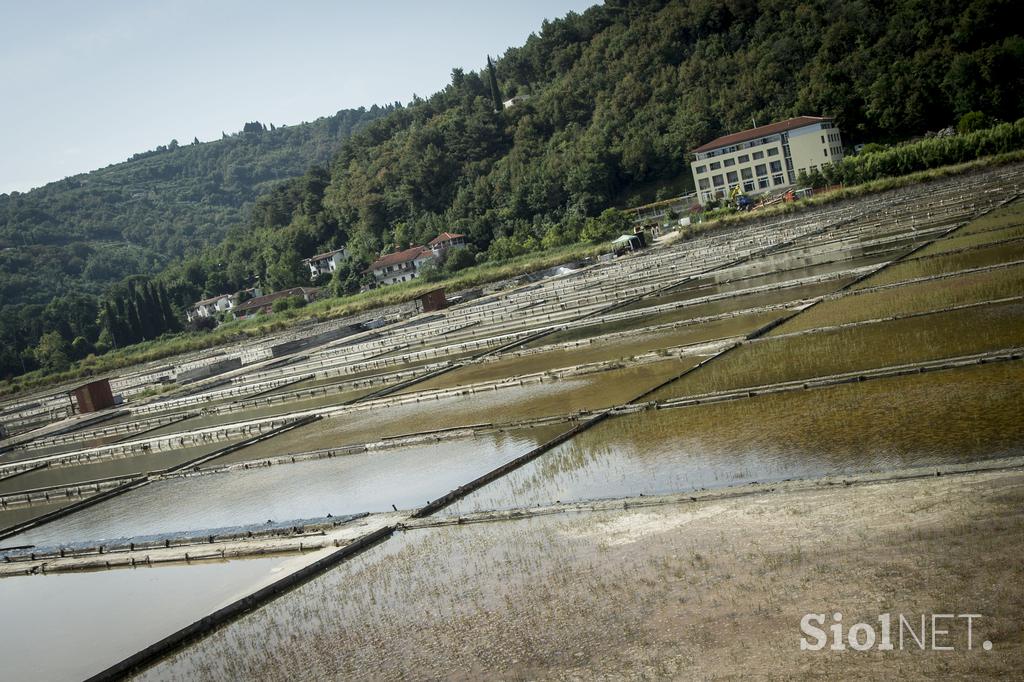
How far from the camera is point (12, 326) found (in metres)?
74.0

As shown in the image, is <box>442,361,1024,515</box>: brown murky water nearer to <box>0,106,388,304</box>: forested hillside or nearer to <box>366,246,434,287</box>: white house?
<box>366,246,434,287</box>: white house

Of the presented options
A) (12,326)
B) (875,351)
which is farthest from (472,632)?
(12,326)

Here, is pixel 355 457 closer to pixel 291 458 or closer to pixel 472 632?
pixel 291 458

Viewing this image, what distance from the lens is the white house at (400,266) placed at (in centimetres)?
6720

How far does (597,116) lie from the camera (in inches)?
3000

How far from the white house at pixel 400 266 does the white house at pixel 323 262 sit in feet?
51.3

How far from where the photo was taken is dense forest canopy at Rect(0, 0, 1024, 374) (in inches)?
2101

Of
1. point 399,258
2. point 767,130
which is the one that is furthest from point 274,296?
point 767,130

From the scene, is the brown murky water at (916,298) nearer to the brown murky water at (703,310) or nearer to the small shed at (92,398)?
the brown murky water at (703,310)

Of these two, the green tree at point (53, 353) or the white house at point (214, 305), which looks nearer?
the green tree at point (53, 353)

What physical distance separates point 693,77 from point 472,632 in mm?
72097

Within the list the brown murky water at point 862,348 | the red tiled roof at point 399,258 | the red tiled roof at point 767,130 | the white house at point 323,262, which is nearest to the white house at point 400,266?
the red tiled roof at point 399,258

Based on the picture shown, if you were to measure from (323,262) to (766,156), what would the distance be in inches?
1824

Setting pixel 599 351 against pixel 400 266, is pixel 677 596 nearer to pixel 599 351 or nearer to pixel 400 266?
pixel 599 351
